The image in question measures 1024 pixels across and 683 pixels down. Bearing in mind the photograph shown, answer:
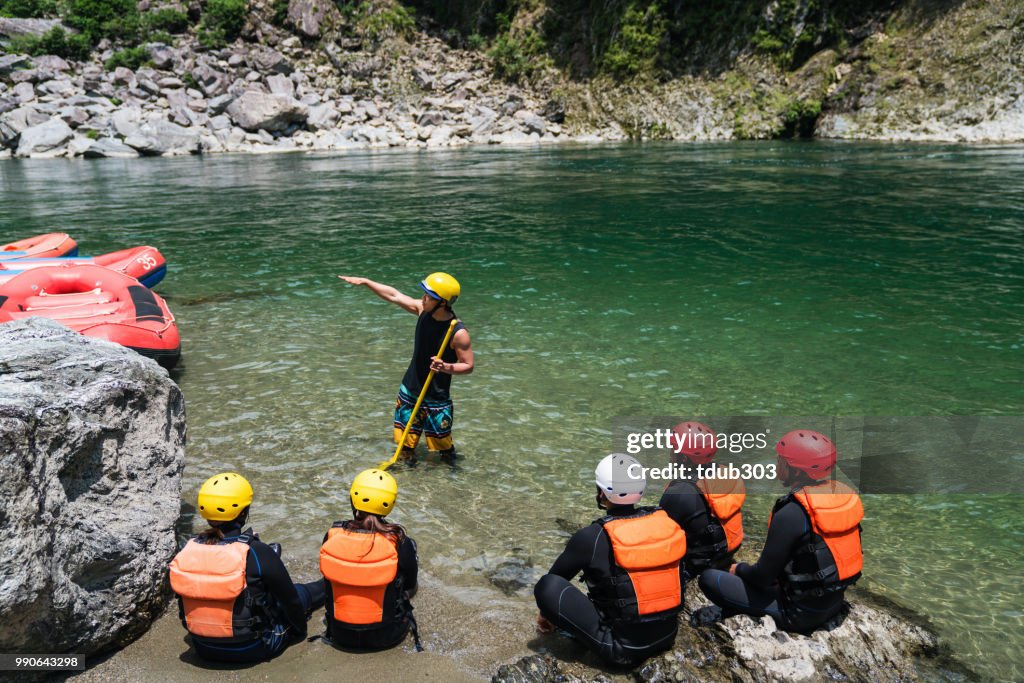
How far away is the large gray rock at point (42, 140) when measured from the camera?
49.3 metres

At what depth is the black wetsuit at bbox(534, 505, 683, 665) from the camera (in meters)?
4.36

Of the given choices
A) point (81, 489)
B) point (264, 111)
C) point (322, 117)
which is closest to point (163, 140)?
point (264, 111)

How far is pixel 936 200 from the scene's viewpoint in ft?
74.5

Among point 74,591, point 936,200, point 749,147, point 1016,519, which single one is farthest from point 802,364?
point 749,147

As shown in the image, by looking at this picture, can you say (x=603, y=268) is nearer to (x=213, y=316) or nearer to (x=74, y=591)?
(x=213, y=316)

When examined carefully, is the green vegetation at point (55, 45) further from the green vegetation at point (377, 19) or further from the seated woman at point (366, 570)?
the seated woman at point (366, 570)

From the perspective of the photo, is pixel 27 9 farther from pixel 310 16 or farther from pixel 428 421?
pixel 428 421

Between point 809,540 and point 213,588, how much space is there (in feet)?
11.6

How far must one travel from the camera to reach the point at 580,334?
11883 mm

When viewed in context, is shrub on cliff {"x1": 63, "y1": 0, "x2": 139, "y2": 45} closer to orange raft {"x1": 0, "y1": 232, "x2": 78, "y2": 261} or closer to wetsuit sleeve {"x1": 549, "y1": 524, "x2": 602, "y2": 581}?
orange raft {"x1": 0, "y1": 232, "x2": 78, "y2": 261}

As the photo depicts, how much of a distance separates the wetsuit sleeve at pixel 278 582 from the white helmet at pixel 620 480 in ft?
6.58

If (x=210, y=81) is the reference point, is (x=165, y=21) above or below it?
above

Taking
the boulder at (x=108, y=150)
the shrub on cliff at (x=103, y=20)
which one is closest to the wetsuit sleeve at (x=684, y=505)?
the boulder at (x=108, y=150)

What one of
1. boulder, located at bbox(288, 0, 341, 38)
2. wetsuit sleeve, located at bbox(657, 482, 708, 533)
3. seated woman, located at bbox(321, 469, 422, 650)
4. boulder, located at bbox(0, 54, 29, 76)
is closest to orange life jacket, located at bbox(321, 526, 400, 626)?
seated woman, located at bbox(321, 469, 422, 650)
